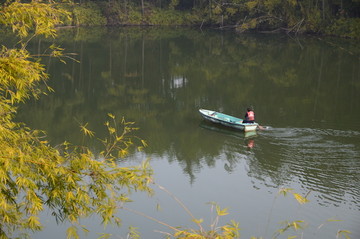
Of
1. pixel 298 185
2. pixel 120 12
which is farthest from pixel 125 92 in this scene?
pixel 120 12

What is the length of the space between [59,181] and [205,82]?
2635 centimetres

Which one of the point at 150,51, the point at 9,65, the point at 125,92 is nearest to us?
the point at 9,65

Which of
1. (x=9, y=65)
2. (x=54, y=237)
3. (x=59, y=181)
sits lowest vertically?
(x=54, y=237)

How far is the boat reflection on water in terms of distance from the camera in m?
21.9

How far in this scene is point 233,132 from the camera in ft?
76.2

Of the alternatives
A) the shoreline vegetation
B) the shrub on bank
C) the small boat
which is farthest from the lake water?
the shoreline vegetation

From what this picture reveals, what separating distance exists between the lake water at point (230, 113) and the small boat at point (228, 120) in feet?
0.95

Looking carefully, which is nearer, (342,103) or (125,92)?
(342,103)

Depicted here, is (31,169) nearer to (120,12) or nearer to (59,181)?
(59,181)

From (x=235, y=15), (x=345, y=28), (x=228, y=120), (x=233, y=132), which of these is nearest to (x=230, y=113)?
(x=228, y=120)

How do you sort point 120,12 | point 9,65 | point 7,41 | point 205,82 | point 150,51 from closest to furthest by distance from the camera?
1. point 9,65
2. point 205,82
3. point 150,51
4. point 7,41
5. point 120,12

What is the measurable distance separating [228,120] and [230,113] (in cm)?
271

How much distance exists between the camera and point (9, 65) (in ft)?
26.8

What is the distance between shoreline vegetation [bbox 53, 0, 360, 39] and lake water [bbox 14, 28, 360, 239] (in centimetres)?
461
